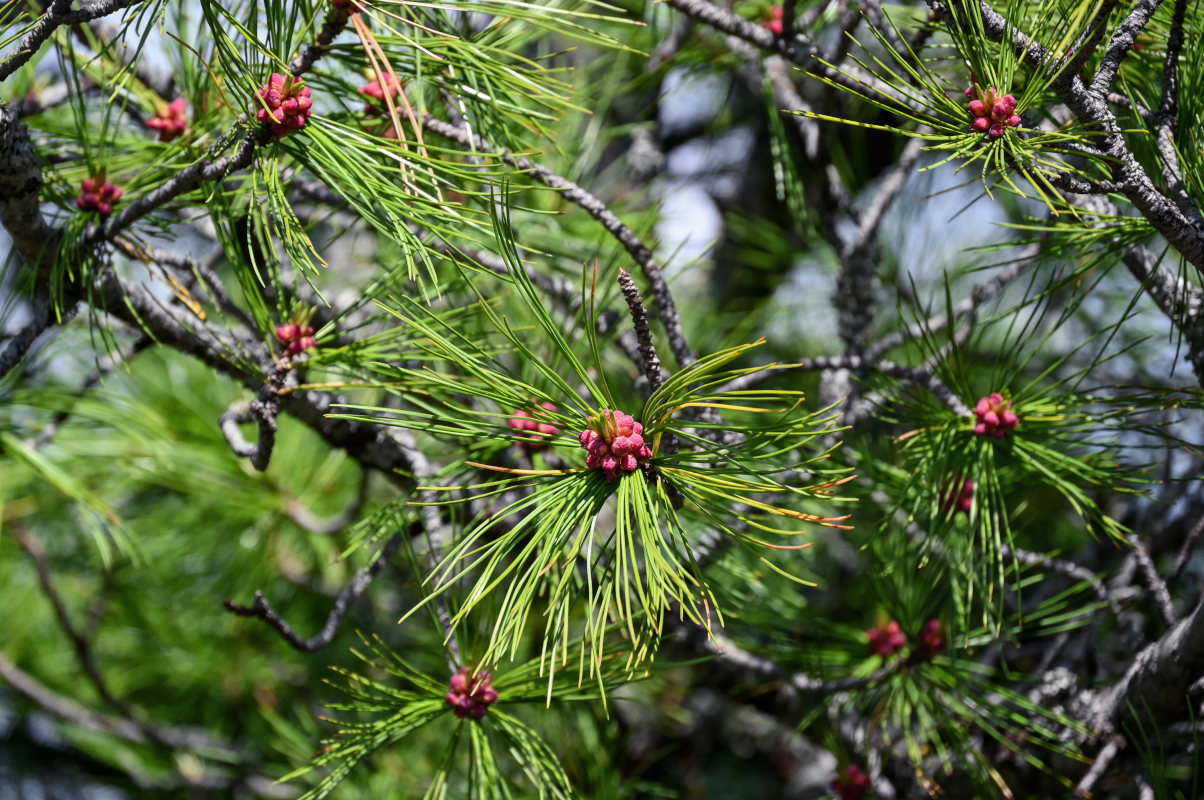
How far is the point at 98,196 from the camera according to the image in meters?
0.63

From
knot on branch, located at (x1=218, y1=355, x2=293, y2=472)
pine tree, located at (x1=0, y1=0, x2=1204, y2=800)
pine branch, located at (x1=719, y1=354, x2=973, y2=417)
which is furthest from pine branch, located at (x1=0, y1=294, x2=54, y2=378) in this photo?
pine branch, located at (x1=719, y1=354, x2=973, y2=417)

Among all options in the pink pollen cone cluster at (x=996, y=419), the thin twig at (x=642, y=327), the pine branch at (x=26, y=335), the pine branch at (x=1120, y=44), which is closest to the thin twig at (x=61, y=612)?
the pine branch at (x=26, y=335)

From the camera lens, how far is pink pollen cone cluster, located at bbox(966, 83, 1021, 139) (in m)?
0.49

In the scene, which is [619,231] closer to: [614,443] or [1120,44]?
[614,443]

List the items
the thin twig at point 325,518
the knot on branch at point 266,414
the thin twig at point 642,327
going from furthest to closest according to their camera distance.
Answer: the thin twig at point 325,518, the knot on branch at point 266,414, the thin twig at point 642,327

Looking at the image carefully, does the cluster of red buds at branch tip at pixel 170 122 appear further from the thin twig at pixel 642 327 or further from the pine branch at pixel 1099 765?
the pine branch at pixel 1099 765

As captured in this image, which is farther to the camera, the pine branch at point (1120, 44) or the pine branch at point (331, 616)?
the pine branch at point (331, 616)

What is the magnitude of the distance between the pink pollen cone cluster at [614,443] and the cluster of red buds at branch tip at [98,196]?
1.33 ft

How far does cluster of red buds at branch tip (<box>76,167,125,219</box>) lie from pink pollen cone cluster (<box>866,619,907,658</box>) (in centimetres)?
72

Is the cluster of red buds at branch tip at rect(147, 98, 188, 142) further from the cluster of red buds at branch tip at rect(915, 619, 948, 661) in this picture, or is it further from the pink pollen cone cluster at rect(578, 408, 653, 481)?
the cluster of red buds at branch tip at rect(915, 619, 948, 661)

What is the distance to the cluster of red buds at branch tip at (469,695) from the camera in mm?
611

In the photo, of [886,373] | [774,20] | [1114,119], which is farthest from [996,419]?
[774,20]

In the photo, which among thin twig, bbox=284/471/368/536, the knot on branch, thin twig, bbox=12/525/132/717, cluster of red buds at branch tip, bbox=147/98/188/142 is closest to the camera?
the knot on branch

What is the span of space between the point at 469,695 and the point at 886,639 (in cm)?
39
